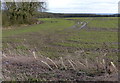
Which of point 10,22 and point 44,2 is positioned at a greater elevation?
point 44,2

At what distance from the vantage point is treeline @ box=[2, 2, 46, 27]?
38344 mm

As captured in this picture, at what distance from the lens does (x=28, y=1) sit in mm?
42750

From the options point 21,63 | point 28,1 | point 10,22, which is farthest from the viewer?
point 28,1

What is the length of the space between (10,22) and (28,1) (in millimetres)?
6884

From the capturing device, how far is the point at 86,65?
7.93m

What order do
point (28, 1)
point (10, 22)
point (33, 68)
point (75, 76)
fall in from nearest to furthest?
point (75, 76), point (33, 68), point (10, 22), point (28, 1)

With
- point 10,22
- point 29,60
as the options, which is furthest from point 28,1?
point 29,60

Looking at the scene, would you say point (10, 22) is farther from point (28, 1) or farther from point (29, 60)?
point (29, 60)

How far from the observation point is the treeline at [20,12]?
38344 mm

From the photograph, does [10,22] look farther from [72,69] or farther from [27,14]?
[72,69]

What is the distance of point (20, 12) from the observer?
1623 inches

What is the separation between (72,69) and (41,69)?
3.85 feet

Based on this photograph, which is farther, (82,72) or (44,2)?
(44,2)

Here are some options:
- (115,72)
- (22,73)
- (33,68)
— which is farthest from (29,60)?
(115,72)
